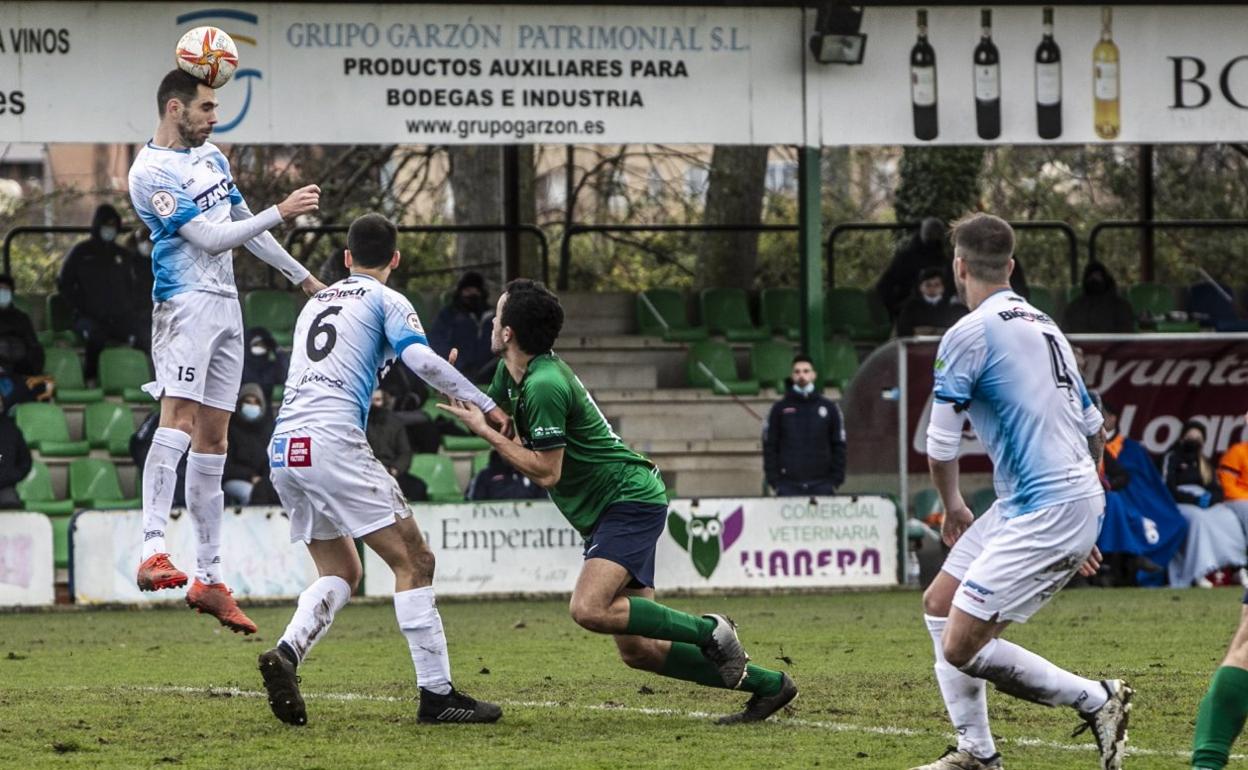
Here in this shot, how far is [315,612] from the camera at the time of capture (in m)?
8.18

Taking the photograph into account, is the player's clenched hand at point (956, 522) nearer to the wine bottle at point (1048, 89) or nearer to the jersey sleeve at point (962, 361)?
the jersey sleeve at point (962, 361)

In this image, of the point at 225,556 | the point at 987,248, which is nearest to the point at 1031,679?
the point at 987,248

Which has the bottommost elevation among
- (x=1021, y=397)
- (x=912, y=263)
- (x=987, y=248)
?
(x=1021, y=397)

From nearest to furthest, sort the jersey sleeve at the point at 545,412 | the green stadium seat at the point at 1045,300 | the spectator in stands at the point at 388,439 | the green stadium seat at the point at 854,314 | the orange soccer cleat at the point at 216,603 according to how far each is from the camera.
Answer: the jersey sleeve at the point at 545,412, the orange soccer cleat at the point at 216,603, the spectator in stands at the point at 388,439, the green stadium seat at the point at 1045,300, the green stadium seat at the point at 854,314

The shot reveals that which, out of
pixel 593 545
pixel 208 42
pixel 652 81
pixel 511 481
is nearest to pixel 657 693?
pixel 593 545

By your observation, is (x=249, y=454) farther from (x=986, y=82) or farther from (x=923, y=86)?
(x=986, y=82)

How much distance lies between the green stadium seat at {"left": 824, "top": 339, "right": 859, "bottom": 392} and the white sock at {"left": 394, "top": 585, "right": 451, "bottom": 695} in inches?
539

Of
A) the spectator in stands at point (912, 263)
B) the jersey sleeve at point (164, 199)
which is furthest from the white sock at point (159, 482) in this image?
the spectator in stands at point (912, 263)

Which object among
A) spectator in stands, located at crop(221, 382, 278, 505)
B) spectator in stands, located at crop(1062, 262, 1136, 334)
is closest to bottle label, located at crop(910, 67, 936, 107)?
spectator in stands, located at crop(1062, 262, 1136, 334)

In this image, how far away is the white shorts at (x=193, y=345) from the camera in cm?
863

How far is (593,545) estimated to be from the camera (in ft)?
26.2

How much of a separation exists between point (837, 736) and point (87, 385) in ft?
47.9

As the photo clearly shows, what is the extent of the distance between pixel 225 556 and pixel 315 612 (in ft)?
28.4

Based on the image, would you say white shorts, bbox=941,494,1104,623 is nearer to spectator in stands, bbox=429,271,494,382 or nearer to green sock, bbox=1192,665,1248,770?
green sock, bbox=1192,665,1248,770
